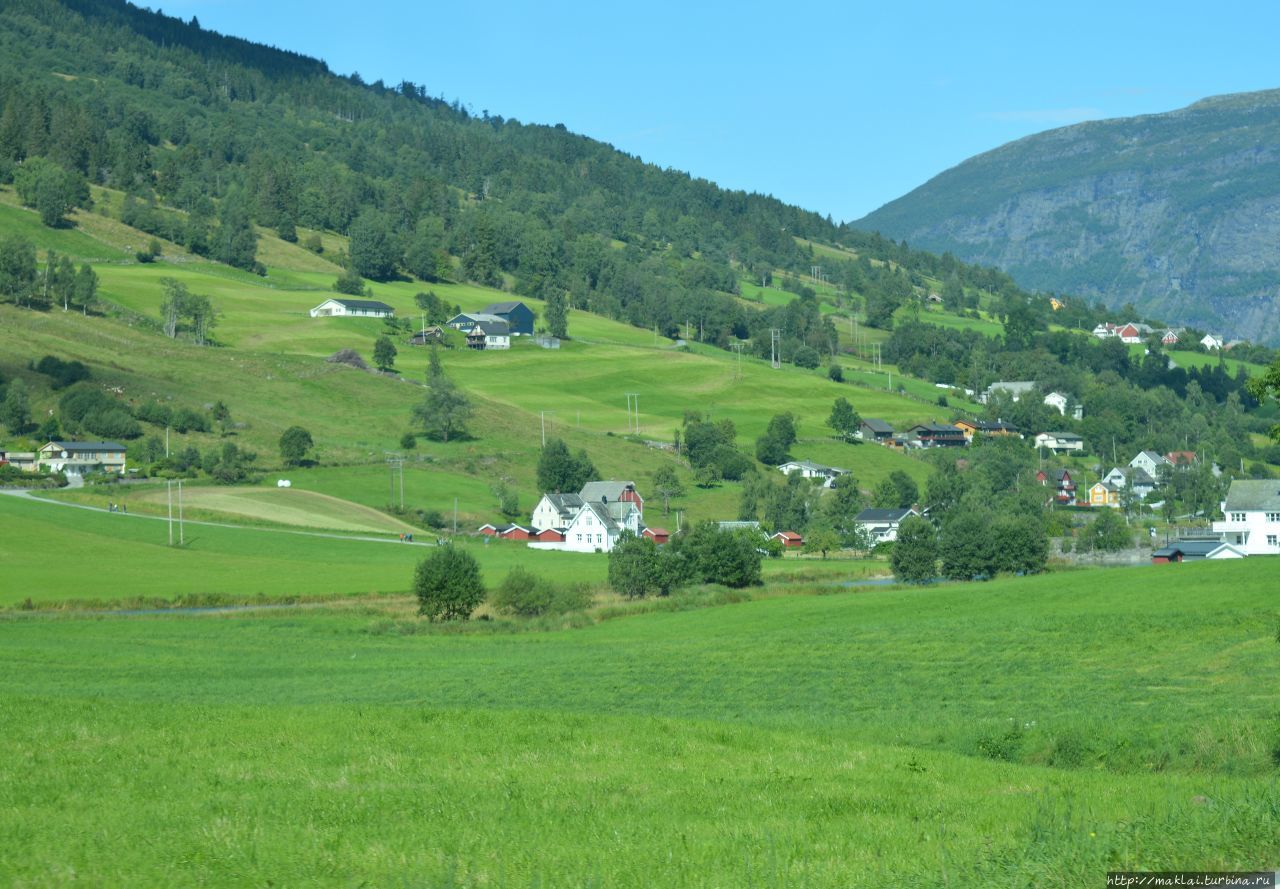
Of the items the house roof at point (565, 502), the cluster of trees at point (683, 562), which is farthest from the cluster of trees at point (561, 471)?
the cluster of trees at point (683, 562)

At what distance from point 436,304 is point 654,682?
163 meters

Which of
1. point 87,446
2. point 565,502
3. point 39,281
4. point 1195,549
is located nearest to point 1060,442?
point 1195,549

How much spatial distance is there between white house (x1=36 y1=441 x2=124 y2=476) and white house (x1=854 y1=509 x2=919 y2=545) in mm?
59782

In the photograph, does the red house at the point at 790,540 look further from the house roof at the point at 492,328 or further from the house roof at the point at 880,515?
the house roof at the point at 492,328

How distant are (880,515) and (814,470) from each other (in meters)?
18.3

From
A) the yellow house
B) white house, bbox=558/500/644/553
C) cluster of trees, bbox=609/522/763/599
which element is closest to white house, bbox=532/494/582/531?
white house, bbox=558/500/644/553

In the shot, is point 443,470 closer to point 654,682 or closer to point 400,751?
point 654,682

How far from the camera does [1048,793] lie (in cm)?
1463

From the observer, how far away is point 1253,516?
101 m

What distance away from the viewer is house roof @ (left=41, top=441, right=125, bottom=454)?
110 metres

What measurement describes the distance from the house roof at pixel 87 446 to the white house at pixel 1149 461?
11386cm

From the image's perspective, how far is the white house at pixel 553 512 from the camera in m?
112

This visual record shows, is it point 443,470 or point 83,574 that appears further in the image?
point 443,470

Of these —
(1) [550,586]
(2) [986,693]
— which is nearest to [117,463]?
(1) [550,586]
